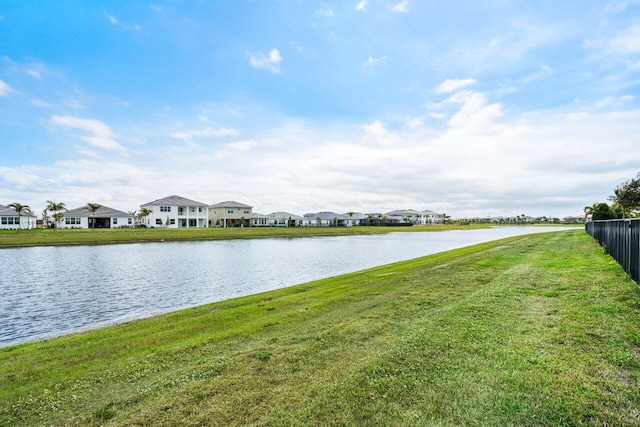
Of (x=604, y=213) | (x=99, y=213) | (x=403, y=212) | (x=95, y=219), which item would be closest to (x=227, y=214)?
(x=99, y=213)

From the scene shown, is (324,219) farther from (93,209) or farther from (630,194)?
(630,194)

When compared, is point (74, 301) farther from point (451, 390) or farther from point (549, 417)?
point (549, 417)

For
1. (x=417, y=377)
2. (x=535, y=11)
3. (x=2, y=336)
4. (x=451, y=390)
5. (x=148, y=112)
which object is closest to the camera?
(x=451, y=390)

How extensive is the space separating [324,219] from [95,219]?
70843 mm

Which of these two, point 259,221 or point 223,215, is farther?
point 259,221

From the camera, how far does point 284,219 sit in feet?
371

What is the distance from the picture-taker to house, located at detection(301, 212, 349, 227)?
4761 inches

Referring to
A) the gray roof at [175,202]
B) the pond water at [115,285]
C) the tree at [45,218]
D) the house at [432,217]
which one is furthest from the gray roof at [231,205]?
the house at [432,217]

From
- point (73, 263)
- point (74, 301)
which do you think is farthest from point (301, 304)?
point (73, 263)

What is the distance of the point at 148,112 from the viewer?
3259 centimetres

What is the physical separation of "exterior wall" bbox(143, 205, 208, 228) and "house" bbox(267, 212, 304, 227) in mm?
29010

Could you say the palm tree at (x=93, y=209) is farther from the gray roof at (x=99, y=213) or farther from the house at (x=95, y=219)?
the gray roof at (x=99, y=213)

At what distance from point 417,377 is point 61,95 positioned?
34443 mm

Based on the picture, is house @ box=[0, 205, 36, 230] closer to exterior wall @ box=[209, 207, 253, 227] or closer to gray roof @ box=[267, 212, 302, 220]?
exterior wall @ box=[209, 207, 253, 227]
